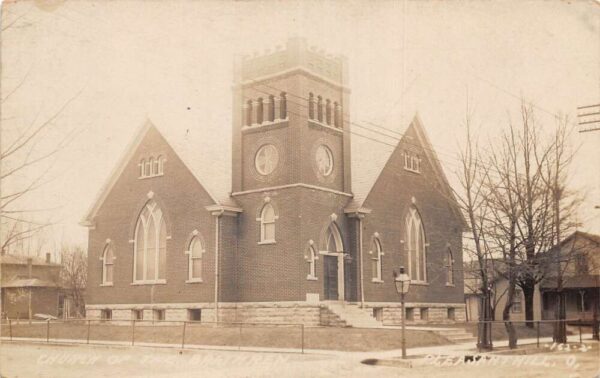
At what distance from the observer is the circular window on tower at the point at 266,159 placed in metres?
29.4

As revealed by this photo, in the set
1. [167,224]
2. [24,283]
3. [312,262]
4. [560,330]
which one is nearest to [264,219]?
[312,262]

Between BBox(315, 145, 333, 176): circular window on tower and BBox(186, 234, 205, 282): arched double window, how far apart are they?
5836mm

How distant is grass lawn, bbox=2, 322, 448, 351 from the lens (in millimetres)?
23219

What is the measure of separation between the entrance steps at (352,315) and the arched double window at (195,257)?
222 inches

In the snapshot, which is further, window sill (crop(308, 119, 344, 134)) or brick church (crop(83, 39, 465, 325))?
window sill (crop(308, 119, 344, 134))

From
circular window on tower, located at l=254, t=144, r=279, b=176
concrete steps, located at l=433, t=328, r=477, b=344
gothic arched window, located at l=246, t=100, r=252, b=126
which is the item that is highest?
gothic arched window, located at l=246, t=100, r=252, b=126

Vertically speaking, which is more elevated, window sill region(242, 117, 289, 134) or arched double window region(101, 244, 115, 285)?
window sill region(242, 117, 289, 134)

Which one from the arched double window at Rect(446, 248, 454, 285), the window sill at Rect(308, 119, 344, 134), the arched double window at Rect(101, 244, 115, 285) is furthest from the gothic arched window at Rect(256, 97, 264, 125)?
the arched double window at Rect(446, 248, 454, 285)

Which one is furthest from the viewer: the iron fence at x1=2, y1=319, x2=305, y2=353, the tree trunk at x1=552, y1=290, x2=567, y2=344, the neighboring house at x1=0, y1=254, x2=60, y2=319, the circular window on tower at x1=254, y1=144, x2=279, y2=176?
the circular window on tower at x1=254, y1=144, x2=279, y2=176

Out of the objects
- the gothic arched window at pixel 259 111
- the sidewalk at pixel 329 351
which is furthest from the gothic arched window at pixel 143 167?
the sidewalk at pixel 329 351

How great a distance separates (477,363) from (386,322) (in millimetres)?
13080

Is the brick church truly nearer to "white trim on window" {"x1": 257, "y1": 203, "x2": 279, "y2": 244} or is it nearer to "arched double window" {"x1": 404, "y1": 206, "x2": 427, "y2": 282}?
"white trim on window" {"x1": 257, "y1": 203, "x2": 279, "y2": 244}

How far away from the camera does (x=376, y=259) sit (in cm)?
3253

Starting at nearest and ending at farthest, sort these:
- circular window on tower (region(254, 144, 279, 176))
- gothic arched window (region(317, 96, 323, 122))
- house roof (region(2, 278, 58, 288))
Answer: house roof (region(2, 278, 58, 288)) < circular window on tower (region(254, 144, 279, 176)) < gothic arched window (region(317, 96, 323, 122))
